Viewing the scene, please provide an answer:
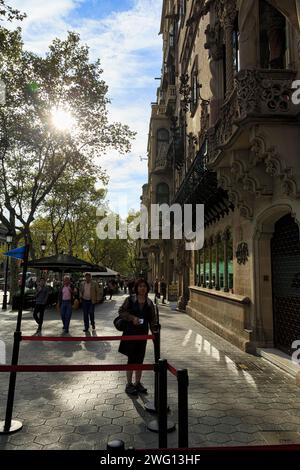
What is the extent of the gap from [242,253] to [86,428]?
7061 mm

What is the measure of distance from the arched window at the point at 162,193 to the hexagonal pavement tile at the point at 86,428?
3132cm

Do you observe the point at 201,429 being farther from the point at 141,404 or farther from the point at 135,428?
the point at 141,404

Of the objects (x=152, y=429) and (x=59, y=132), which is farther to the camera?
(x=59, y=132)

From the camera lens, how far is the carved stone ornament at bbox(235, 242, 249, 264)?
33.0ft

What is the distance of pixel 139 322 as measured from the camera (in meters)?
5.71

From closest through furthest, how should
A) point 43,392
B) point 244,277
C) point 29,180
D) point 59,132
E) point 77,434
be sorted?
point 77,434 → point 43,392 → point 244,277 → point 59,132 → point 29,180

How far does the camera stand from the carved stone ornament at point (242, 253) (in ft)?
33.0

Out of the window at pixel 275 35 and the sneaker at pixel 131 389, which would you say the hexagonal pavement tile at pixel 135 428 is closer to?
the sneaker at pixel 131 389

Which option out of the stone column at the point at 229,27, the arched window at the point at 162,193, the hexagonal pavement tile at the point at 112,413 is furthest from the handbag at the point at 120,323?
the arched window at the point at 162,193

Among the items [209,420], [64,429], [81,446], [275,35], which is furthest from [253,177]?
[81,446]

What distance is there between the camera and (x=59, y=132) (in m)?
20.5

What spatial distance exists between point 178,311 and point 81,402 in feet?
50.7
